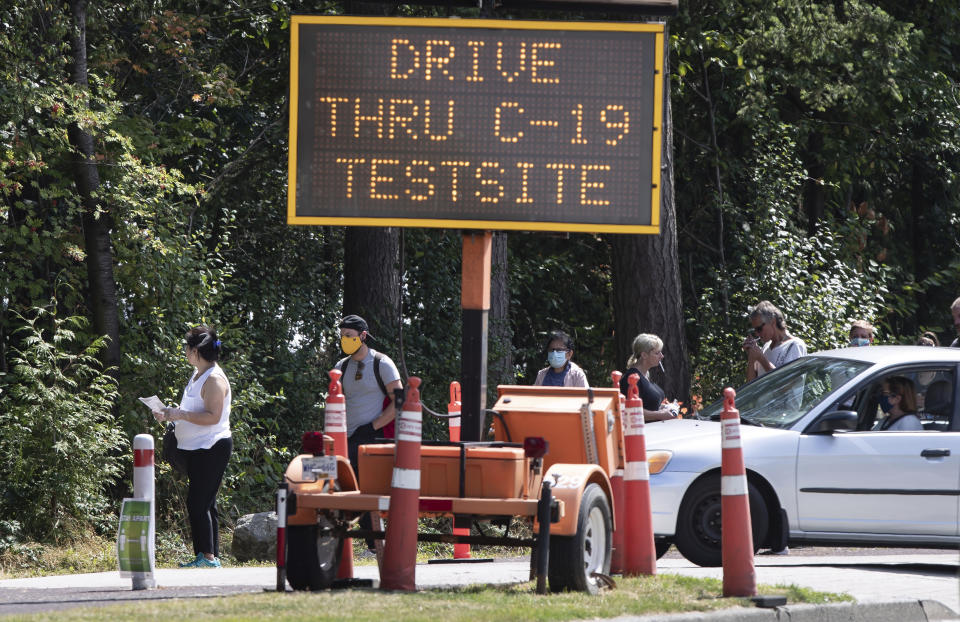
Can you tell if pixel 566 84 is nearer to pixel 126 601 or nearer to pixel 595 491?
pixel 595 491

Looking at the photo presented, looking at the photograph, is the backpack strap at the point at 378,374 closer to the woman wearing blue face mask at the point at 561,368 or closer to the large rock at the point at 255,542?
the woman wearing blue face mask at the point at 561,368

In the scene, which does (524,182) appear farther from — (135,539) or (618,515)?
(135,539)

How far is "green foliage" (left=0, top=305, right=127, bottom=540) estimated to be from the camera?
40.4ft

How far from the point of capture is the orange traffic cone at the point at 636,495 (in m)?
9.00

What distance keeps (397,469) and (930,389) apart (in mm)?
5175

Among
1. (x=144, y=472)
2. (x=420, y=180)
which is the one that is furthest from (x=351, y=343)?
(x=420, y=180)

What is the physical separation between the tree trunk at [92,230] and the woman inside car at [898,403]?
23.5 feet

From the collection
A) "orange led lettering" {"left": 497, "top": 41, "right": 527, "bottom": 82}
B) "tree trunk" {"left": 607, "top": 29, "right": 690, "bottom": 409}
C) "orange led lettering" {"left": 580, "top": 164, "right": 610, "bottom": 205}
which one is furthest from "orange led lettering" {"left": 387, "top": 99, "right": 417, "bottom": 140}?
"tree trunk" {"left": 607, "top": 29, "right": 690, "bottom": 409}

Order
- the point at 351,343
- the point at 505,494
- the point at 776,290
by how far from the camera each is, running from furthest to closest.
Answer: the point at 776,290 → the point at 351,343 → the point at 505,494

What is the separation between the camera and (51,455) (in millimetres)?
12375

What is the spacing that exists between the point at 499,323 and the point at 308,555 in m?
10.1

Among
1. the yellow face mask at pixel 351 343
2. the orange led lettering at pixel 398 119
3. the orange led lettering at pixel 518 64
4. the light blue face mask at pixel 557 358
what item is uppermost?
the orange led lettering at pixel 518 64

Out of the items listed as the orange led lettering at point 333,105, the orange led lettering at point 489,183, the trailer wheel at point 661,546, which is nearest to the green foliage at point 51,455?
the trailer wheel at point 661,546

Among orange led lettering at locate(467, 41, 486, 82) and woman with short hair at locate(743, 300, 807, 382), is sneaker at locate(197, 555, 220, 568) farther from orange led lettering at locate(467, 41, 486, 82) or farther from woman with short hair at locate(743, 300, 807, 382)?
woman with short hair at locate(743, 300, 807, 382)
